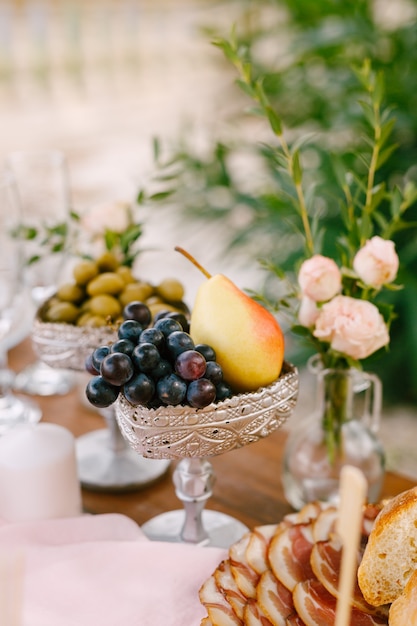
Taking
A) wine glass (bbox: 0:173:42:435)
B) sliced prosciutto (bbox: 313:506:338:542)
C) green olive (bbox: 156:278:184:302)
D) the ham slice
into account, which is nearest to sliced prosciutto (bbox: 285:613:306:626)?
the ham slice

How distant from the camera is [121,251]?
109cm

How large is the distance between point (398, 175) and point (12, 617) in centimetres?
193

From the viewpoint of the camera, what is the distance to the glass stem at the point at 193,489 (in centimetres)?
87

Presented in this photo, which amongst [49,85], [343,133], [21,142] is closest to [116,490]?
[343,133]

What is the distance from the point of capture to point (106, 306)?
0.96 meters

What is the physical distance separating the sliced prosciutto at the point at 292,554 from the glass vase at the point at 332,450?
0.62 ft

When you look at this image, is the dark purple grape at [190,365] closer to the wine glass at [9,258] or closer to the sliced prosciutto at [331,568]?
the sliced prosciutto at [331,568]

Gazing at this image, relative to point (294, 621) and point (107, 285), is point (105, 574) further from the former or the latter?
point (107, 285)

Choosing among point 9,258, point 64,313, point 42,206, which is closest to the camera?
point 64,313

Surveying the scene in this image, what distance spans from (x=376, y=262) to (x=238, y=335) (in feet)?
0.58

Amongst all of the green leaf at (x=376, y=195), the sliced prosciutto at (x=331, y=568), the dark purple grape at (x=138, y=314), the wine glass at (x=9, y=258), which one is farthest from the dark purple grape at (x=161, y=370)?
the wine glass at (x=9, y=258)

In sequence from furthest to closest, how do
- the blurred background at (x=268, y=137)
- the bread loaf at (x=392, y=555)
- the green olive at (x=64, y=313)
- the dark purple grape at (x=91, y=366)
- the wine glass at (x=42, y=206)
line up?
the blurred background at (x=268, y=137) → the wine glass at (x=42, y=206) → the green olive at (x=64, y=313) → the dark purple grape at (x=91, y=366) → the bread loaf at (x=392, y=555)

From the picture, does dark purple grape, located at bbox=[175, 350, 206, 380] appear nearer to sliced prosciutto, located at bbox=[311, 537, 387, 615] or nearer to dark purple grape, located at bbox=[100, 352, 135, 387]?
dark purple grape, located at bbox=[100, 352, 135, 387]

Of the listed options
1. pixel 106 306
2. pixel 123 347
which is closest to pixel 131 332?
pixel 123 347
